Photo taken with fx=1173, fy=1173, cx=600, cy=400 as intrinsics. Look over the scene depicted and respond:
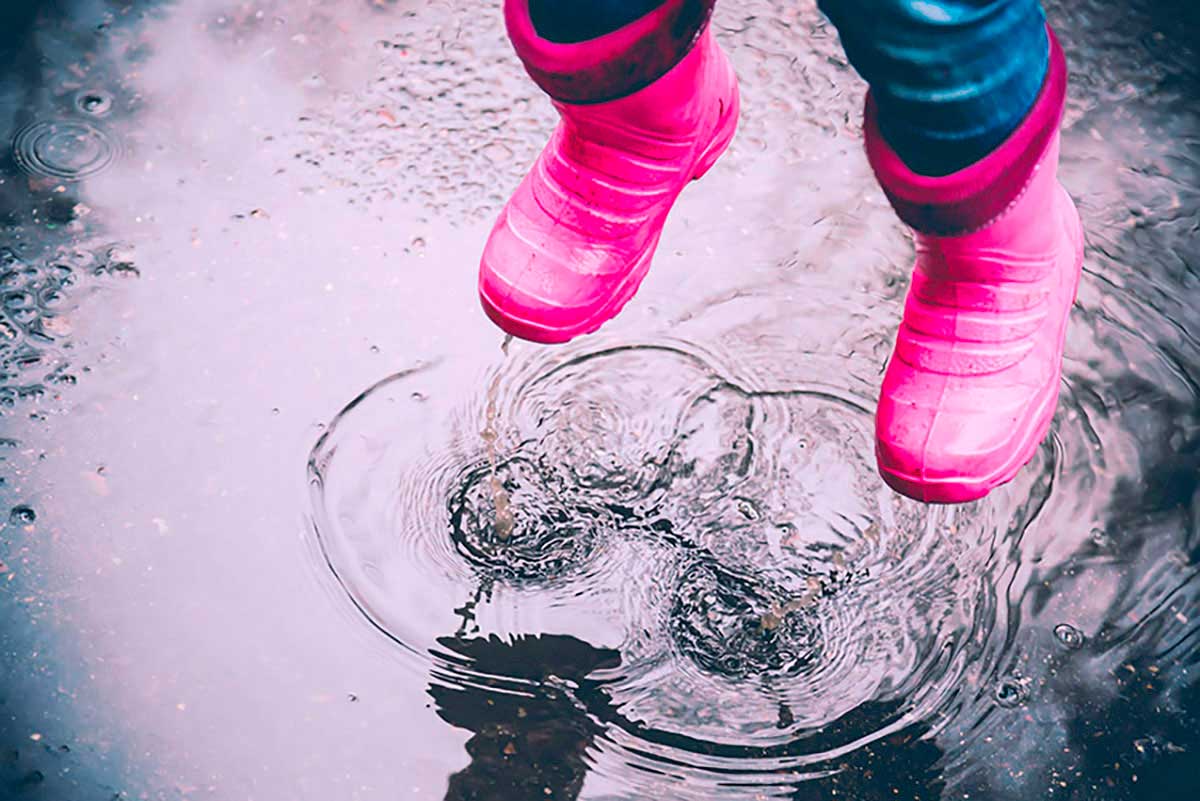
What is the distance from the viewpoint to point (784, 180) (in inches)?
72.4

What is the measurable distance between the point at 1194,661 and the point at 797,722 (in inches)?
19.0

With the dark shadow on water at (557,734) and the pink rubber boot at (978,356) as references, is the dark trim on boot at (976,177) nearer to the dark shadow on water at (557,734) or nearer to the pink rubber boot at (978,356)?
the pink rubber boot at (978,356)

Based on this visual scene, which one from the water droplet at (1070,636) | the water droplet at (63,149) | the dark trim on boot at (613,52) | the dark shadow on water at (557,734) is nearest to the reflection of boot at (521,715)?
the dark shadow on water at (557,734)

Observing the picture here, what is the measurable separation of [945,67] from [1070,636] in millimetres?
768

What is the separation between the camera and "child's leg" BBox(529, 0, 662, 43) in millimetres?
1136

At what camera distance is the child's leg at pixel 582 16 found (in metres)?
1.14

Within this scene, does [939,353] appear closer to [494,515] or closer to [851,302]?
[851,302]

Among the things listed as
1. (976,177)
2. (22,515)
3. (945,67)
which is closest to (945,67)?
(945,67)

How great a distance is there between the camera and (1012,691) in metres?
1.36

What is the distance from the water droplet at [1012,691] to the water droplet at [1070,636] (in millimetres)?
76

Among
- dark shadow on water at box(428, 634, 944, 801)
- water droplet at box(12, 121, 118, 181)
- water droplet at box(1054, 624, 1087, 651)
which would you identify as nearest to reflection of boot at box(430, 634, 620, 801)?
dark shadow on water at box(428, 634, 944, 801)

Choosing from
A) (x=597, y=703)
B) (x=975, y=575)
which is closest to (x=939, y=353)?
(x=975, y=575)

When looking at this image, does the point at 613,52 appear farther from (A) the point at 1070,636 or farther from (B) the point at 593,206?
(A) the point at 1070,636

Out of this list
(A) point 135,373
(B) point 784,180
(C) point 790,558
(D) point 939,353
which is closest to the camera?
(D) point 939,353
